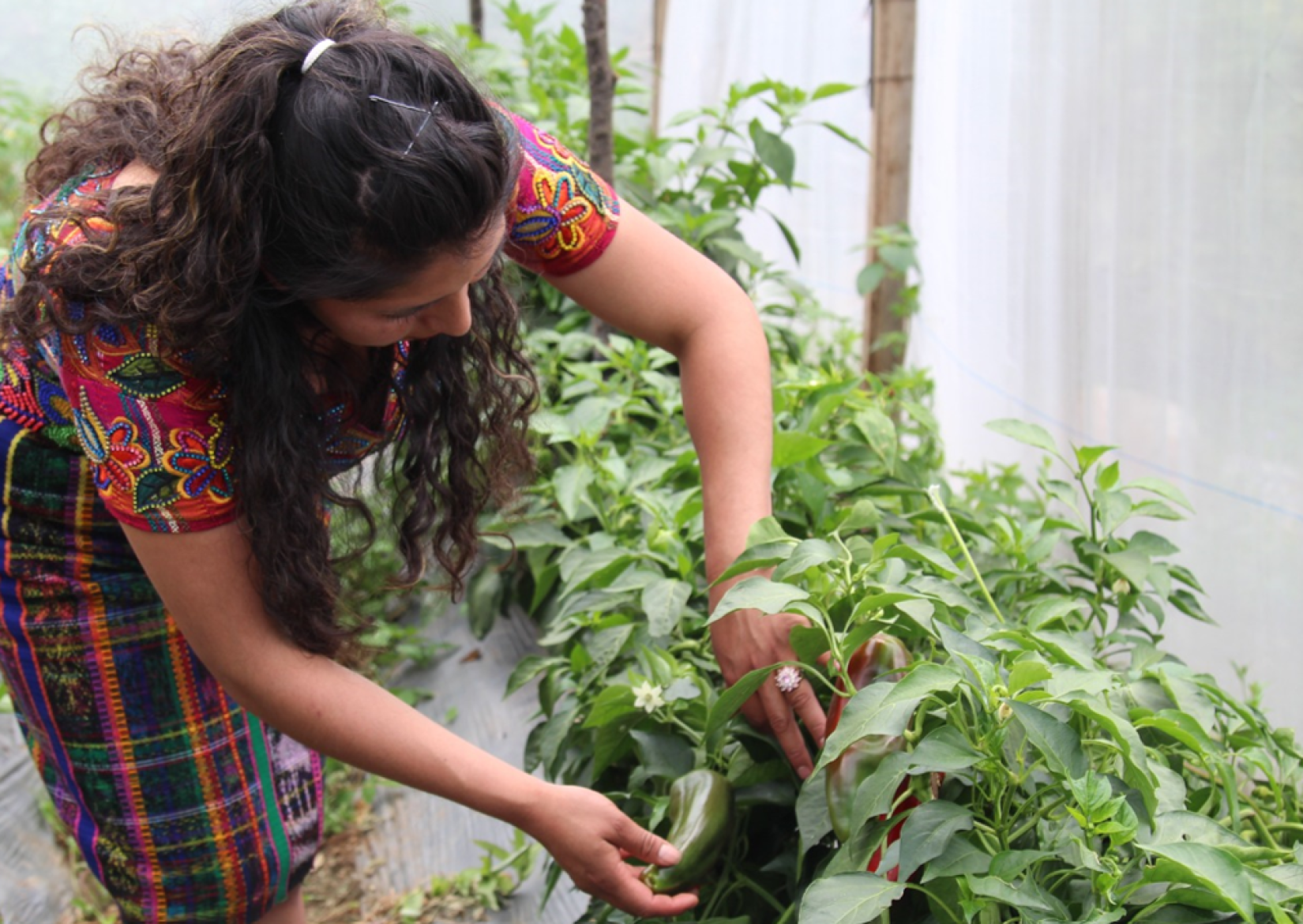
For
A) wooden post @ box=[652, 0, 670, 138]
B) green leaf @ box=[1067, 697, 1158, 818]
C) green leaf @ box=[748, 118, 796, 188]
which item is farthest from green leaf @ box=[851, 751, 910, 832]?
wooden post @ box=[652, 0, 670, 138]

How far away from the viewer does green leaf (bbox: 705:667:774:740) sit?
0.87 meters

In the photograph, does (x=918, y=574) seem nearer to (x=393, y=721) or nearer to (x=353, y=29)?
(x=393, y=721)

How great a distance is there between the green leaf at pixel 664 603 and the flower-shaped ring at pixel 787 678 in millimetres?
201

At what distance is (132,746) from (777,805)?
644 millimetres

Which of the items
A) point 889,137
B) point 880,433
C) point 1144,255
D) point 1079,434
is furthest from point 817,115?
point 880,433

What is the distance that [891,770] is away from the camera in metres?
0.74

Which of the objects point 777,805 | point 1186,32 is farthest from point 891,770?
point 1186,32

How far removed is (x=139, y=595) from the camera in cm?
116

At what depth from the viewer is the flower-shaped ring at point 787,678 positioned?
934 millimetres

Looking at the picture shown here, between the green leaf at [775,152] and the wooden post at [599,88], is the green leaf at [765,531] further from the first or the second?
the green leaf at [775,152]

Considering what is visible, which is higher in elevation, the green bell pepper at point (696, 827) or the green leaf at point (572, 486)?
the green leaf at point (572, 486)

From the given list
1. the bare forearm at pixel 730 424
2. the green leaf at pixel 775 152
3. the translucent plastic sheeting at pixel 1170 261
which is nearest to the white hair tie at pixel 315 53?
the bare forearm at pixel 730 424

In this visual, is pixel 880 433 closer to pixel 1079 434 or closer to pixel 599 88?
pixel 1079 434

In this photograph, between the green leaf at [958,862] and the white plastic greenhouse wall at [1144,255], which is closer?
the green leaf at [958,862]
